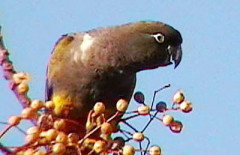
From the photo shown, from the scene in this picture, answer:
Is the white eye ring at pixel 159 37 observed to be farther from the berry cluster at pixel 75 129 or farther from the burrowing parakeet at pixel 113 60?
the berry cluster at pixel 75 129

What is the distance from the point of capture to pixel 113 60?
10.7 feet

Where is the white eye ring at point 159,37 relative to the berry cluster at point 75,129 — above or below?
above

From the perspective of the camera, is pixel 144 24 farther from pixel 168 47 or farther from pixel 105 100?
pixel 105 100

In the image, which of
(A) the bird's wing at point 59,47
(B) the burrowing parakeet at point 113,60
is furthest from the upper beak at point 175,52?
(A) the bird's wing at point 59,47

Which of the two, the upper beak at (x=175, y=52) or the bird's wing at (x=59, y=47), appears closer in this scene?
the upper beak at (x=175, y=52)

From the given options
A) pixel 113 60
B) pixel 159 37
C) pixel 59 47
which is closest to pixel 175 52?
pixel 159 37

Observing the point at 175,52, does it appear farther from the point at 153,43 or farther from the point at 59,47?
the point at 59,47

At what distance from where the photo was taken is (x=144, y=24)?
10.9ft

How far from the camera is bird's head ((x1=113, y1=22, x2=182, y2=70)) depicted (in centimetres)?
321

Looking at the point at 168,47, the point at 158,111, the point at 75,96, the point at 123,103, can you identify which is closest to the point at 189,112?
the point at 158,111

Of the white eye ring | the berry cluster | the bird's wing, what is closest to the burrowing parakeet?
the white eye ring

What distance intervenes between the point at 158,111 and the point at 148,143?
0.55 ft

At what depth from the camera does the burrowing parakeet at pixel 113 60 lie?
3.24m

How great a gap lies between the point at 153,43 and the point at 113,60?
0.24 metres
